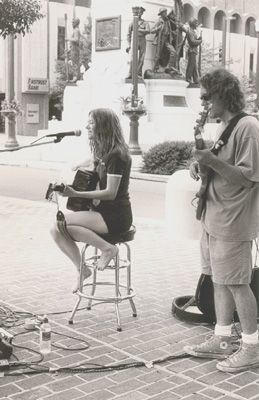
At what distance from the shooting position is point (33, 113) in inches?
1763

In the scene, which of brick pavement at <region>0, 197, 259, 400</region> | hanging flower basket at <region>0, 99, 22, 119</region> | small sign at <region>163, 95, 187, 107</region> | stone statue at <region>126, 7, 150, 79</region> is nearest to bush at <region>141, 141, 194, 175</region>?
small sign at <region>163, 95, 187, 107</region>

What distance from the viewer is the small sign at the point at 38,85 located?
146ft

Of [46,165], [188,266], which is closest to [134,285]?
[188,266]

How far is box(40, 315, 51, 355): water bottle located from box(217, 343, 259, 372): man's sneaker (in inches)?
45.5

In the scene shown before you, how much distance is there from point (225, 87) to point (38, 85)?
41.9m

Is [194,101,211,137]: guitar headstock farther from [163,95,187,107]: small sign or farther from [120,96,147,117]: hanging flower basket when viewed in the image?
[163,95,187,107]: small sign

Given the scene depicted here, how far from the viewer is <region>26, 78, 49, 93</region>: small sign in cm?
4453

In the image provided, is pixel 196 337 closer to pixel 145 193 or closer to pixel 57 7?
→ pixel 145 193

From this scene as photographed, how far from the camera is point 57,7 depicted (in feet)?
160

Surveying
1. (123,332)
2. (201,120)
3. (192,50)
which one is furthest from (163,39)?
(201,120)

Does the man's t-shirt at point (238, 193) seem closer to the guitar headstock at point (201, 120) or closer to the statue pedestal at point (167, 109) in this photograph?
the guitar headstock at point (201, 120)

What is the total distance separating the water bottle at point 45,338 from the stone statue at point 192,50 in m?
20.1

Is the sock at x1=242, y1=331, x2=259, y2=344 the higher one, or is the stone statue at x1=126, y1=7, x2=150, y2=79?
the stone statue at x1=126, y1=7, x2=150, y2=79

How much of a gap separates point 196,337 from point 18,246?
405cm
